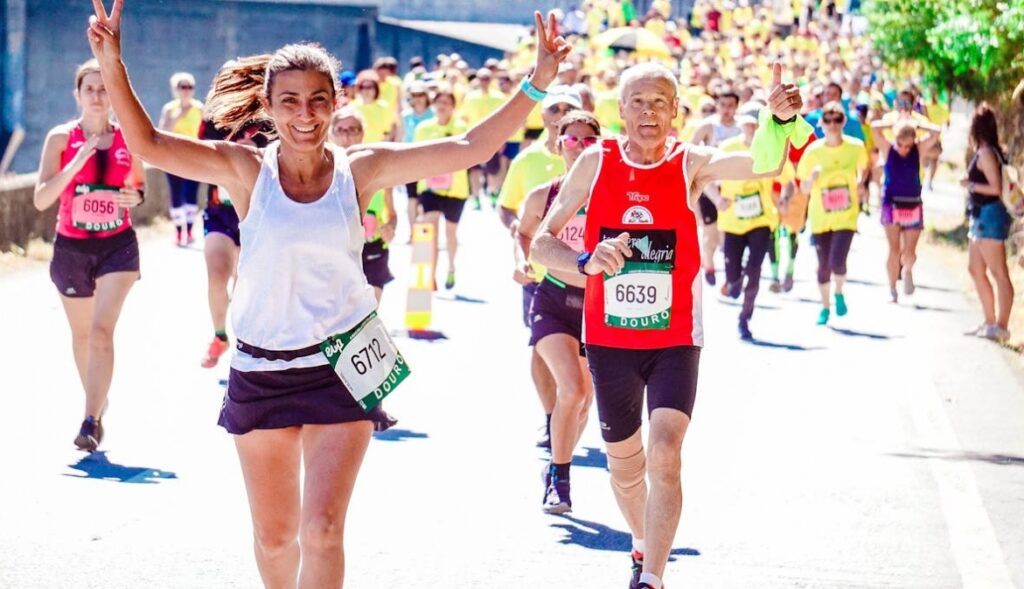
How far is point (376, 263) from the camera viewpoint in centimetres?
1192

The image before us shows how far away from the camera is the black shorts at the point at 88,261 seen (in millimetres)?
9398

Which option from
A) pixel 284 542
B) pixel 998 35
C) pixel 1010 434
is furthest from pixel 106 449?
pixel 998 35

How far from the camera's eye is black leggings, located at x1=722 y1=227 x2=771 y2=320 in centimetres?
1478

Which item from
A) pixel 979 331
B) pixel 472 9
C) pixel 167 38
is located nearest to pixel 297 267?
pixel 979 331

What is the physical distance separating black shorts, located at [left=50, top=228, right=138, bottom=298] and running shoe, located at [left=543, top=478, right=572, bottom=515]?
244 cm

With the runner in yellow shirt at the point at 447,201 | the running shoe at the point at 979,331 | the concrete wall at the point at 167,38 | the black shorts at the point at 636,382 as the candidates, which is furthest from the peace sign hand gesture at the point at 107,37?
the concrete wall at the point at 167,38

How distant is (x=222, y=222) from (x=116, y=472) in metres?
2.82

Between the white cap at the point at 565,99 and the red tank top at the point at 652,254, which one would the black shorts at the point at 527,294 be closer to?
the white cap at the point at 565,99

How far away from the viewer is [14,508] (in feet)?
26.3

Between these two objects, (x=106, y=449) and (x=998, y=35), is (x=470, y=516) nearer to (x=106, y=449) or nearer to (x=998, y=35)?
(x=106, y=449)

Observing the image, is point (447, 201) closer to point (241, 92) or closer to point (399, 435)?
point (399, 435)

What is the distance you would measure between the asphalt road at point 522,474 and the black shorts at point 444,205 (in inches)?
113

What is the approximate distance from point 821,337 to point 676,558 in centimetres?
769

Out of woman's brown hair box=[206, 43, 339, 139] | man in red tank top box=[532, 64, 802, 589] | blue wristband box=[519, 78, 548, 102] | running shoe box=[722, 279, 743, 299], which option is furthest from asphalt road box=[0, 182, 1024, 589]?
blue wristband box=[519, 78, 548, 102]
